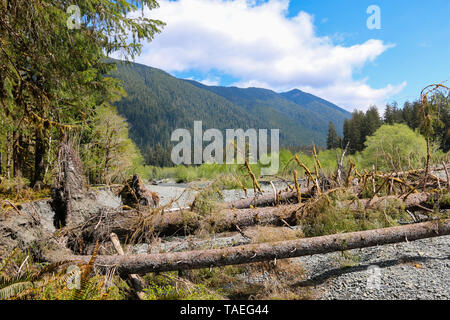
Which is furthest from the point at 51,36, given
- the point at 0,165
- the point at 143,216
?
the point at 0,165

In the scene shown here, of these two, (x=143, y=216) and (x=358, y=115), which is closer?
(x=143, y=216)

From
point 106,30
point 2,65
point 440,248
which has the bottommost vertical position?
point 440,248

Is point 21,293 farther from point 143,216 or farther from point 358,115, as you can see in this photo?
point 358,115

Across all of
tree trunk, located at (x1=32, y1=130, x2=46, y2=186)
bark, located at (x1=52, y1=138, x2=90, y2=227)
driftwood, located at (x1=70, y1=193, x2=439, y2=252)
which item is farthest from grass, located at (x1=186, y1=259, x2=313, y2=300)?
tree trunk, located at (x1=32, y1=130, x2=46, y2=186)

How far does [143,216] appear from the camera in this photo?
4.23m

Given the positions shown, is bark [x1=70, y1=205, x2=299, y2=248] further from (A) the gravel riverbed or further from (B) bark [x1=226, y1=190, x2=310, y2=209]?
(A) the gravel riverbed

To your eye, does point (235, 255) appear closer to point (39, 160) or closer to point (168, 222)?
point (168, 222)

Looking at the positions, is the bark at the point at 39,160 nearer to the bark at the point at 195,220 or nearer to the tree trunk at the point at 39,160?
the tree trunk at the point at 39,160

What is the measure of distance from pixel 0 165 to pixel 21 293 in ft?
40.8

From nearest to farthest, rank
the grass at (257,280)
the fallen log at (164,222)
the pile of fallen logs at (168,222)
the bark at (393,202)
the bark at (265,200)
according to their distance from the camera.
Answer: the grass at (257,280) → the pile of fallen logs at (168,222) → the fallen log at (164,222) → the bark at (393,202) → the bark at (265,200)

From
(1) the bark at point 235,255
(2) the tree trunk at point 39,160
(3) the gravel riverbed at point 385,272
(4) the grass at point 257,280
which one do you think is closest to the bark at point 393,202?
(3) the gravel riverbed at point 385,272
